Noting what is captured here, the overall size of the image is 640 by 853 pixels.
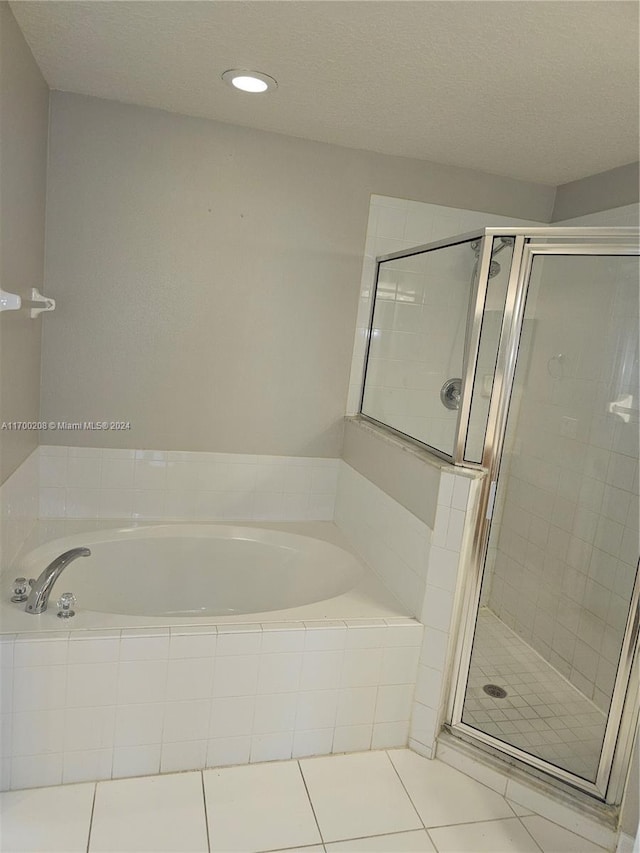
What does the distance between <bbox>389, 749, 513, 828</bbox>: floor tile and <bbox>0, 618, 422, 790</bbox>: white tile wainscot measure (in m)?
0.11

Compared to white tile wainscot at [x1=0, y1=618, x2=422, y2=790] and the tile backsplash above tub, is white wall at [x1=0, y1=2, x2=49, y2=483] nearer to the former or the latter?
the tile backsplash above tub

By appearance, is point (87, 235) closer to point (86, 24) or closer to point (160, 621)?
point (86, 24)

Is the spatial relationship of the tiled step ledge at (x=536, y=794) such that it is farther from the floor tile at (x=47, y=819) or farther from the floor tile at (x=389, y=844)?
the floor tile at (x=47, y=819)

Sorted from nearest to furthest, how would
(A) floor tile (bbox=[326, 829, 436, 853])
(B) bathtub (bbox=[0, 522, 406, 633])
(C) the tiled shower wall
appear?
(A) floor tile (bbox=[326, 829, 436, 853]) < (C) the tiled shower wall < (B) bathtub (bbox=[0, 522, 406, 633])

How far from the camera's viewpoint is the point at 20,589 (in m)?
2.01

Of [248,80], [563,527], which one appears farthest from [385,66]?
[563,527]

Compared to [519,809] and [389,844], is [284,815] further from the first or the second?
[519,809]

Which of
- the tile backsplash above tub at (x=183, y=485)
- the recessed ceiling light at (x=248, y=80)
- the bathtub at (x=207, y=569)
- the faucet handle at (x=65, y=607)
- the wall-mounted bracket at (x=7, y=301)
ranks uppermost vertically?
the recessed ceiling light at (x=248, y=80)

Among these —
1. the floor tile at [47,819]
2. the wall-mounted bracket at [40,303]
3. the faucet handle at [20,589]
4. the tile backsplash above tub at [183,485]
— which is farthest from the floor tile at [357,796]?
the wall-mounted bracket at [40,303]

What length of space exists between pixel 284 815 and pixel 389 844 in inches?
12.8

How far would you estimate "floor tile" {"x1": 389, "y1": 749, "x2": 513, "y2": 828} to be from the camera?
6.26ft

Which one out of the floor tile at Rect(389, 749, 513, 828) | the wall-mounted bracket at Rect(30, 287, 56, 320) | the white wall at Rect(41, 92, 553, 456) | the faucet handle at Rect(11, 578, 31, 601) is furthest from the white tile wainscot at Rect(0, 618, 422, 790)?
the wall-mounted bracket at Rect(30, 287, 56, 320)

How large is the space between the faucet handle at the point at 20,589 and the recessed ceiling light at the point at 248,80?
6.33ft

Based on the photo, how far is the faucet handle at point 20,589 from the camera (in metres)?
1.99
